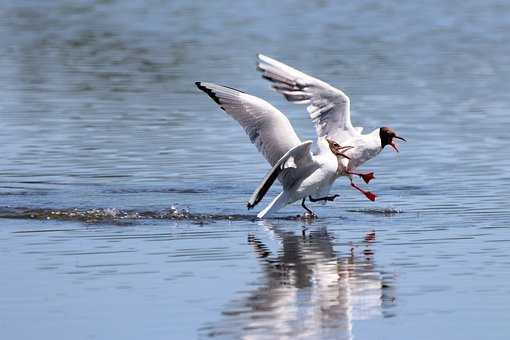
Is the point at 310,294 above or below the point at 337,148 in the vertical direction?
below

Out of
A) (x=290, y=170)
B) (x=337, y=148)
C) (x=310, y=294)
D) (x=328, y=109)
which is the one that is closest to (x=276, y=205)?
(x=290, y=170)

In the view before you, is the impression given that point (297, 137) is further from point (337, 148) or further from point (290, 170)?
point (337, 148)

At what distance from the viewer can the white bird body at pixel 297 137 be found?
1468 cm

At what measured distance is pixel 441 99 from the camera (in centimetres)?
2442

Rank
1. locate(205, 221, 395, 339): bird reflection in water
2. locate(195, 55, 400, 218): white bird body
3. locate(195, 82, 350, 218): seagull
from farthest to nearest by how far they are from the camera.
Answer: locate(195, 55, 400, 218): white bird body
locate(195, 82, 350, 218): seagull
locate(205, 221, 395, 339): bird reflection in water

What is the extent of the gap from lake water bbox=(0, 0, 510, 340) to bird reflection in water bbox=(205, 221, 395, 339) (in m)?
0.02

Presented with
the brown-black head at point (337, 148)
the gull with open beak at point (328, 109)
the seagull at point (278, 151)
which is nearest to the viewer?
the seagull at point (278, 151)

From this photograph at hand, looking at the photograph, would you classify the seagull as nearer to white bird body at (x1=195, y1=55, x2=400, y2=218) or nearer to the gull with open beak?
white bird body at (x1=195, y1=55, x2=400, y2=218)

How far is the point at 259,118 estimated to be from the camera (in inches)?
Result: 578

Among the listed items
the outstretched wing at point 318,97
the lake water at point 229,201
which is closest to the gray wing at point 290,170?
the lake water at point 229,201

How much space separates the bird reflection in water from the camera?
1027cm

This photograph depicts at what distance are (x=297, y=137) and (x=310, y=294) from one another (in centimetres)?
401

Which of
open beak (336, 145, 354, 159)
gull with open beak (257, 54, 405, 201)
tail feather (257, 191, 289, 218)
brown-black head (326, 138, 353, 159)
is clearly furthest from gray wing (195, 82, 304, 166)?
gull with open beak (257, 54, 405, 201)

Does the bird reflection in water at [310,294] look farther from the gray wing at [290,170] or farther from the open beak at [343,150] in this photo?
the open beak at [343,150]
